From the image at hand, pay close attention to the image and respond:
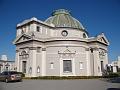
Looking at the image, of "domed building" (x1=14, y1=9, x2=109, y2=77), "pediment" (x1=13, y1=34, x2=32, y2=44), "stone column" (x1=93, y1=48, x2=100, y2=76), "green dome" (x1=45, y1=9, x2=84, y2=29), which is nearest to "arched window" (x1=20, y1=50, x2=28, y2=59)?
"domed building" (x1=14, y1=9, x2=109, y2=77)

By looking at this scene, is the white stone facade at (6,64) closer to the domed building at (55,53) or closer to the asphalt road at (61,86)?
the domed building at (55,53)

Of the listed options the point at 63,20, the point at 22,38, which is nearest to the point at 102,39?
A: the point at 63,20

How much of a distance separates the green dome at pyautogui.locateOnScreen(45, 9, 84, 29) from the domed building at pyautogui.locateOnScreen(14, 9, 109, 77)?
2380mm

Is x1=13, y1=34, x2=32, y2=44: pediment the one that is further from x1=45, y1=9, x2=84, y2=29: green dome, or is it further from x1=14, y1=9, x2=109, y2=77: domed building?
x1=45, y1=9, x2=84, y2=29: green dome

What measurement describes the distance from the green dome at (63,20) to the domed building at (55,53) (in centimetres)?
238

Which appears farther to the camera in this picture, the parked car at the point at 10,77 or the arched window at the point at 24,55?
the arched window at the point at 24,55

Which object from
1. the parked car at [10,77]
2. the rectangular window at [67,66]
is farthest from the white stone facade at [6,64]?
the parked car at [10,77]

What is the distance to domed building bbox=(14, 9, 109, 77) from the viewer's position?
1468 inches

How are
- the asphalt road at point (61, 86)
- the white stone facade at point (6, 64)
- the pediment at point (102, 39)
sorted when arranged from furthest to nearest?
the white stone facade at point (6, 64), the pediment at point (102, 39), the asphalt road at point (61, 86)

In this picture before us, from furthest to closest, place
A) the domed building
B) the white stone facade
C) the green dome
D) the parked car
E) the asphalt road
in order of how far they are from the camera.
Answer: the white stone facade
the green dome
the domed building
the parked car
the asphalt road

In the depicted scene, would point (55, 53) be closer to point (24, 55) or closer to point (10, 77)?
point (24, 55)

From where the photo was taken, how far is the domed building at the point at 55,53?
122 feet

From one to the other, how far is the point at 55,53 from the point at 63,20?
419 inches

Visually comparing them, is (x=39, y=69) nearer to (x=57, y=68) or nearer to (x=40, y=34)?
(x=57, y=68)
